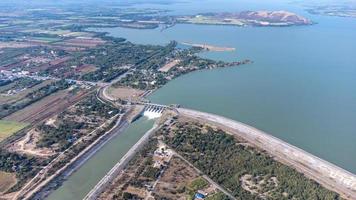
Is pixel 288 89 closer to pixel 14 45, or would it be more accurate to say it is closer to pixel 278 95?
pixel 278 95

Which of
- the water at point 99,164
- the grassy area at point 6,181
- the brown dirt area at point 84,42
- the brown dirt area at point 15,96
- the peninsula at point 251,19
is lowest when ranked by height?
the water at point 99,164

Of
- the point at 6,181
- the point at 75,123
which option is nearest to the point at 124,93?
the point at 75,123

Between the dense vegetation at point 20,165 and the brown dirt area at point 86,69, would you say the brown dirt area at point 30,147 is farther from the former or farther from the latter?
the brown dirt area at point 86,69

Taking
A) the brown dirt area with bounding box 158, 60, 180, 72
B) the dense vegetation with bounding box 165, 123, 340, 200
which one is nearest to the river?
the dense vegetation with bounding box 165, 123, 340, 200

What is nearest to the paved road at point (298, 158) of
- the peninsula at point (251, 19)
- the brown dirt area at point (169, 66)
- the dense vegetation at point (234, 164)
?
the dense vegetation at point (234, 164)

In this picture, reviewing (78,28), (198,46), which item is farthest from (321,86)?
(78,28)

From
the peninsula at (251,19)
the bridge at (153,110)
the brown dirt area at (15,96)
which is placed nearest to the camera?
the bridge at (153,110)
